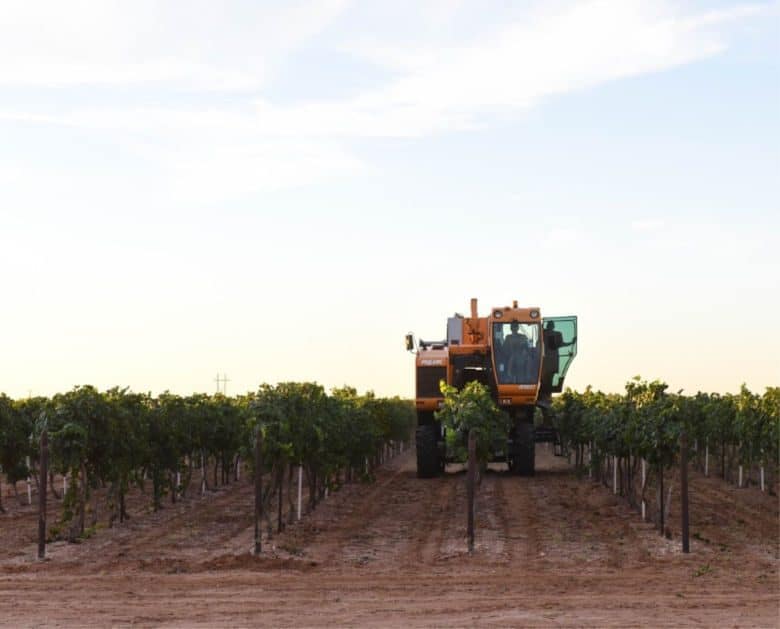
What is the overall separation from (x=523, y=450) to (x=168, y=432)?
11.4 metres

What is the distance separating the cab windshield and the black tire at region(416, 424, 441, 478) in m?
2.75

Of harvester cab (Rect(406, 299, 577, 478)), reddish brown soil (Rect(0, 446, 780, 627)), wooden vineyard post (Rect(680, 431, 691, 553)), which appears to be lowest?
reddish brown soil (Rect(0, 446, 780, 627))

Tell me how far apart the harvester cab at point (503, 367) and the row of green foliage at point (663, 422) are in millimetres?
1651

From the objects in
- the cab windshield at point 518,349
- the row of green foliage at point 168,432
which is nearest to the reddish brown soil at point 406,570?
the row of green foliage at point 168,432

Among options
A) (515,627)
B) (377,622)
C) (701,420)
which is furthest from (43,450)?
(701,420)

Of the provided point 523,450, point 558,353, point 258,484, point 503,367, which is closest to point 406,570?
point 258,484

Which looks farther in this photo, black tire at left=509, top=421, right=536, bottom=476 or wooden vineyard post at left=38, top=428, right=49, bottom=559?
black tire at left=509, top=421, right=536, bottom=476

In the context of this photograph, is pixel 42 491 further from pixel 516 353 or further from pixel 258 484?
pixel 516 353

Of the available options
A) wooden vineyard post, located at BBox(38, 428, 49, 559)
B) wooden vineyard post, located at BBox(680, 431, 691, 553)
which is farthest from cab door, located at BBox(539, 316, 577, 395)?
wooden vineyard post, located at BBox(38, 428, 49, 559)

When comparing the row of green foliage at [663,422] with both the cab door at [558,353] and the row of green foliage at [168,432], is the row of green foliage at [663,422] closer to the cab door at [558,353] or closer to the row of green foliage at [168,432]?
the cab door at [558,353]

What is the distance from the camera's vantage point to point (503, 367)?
108ft

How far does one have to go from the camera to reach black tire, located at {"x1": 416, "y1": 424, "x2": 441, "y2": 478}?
1348 inches

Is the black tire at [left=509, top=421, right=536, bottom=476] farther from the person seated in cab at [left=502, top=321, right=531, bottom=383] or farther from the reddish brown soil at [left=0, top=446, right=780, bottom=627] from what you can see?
the reddish brown soil at [left=0, top=446, right=780, bottom=627]

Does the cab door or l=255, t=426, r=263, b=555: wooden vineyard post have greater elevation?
the cab door
